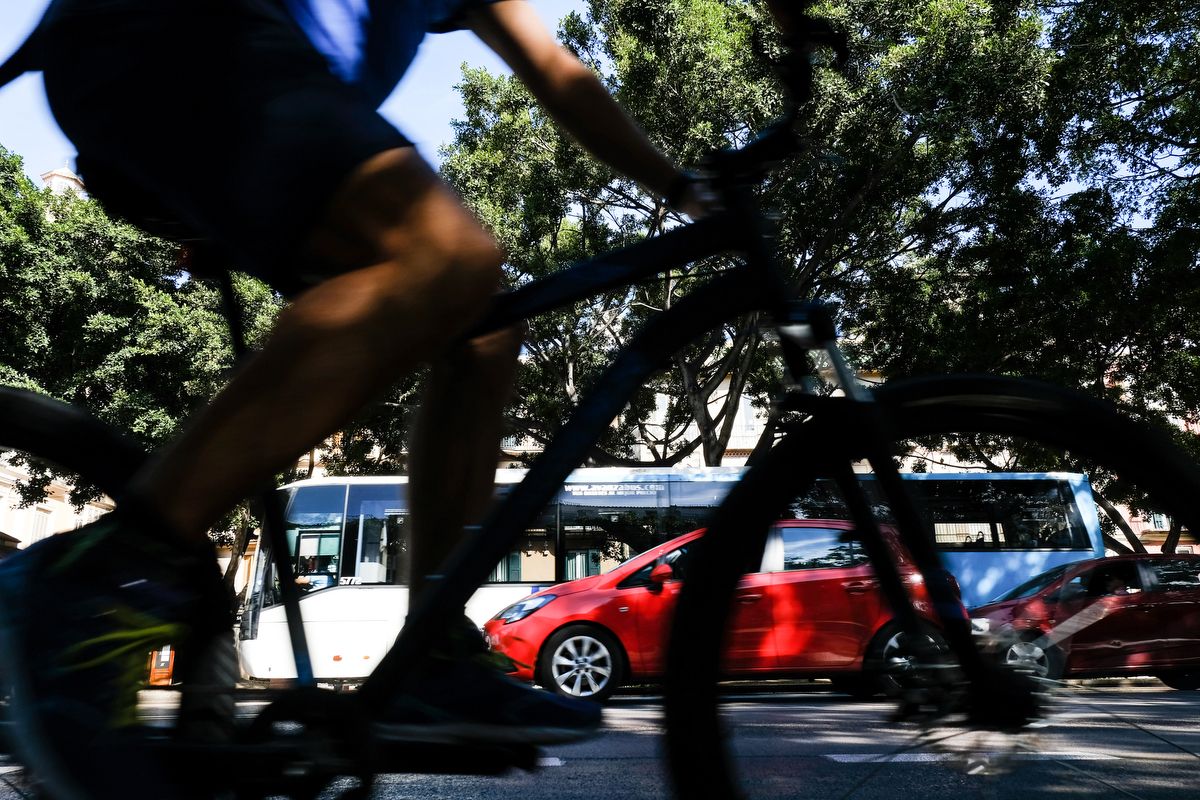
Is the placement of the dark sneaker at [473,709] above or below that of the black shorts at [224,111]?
below

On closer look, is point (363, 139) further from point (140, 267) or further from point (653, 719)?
point (140, 267)

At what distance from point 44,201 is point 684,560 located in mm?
19513

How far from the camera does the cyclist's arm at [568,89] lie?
155 cm

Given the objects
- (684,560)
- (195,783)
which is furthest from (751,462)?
(195,783)

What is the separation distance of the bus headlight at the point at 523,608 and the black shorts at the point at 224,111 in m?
9.06

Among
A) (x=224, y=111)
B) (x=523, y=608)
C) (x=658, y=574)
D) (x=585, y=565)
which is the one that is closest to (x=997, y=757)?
(x=224, y=111)

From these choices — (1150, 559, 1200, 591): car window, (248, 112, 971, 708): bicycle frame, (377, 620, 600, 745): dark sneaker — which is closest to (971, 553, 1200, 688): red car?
(1150, 559, 1200, 591): car window

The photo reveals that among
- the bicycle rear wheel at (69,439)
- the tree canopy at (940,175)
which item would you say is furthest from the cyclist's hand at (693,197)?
the tree canopy at (940,175)

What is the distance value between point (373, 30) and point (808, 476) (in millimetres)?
824

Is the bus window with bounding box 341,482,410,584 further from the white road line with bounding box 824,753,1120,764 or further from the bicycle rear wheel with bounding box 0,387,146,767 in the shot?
the white road line with bounding box 824,753,1120,764

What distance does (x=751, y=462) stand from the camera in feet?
4.20

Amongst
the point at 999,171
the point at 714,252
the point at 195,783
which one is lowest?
the point at 195,783

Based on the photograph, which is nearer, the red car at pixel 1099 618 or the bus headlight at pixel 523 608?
the red car at pixel 1099 618

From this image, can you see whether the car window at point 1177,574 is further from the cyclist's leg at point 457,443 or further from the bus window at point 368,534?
the bus window at point 368,534
